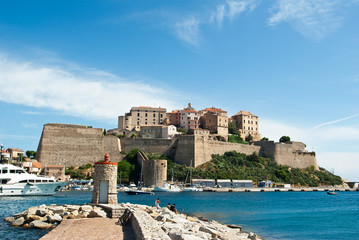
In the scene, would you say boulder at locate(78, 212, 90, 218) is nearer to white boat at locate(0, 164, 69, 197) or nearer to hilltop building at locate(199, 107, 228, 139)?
white boat at locate(0, 164, 69, 197)

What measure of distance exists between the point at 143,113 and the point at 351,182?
46275 millimetres

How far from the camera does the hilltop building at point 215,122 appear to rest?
6278cm

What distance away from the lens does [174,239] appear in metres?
8.94

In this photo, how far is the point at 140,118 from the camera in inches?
2554

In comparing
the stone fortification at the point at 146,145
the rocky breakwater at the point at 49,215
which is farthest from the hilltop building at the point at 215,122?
the rocky breakwater at the point at 49,215

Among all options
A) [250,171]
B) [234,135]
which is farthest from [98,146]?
[234,135]

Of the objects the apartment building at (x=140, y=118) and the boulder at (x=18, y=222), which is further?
the apartment building at (x=140, y=118)

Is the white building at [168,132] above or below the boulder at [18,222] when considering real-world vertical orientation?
above

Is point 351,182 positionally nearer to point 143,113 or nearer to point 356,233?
point 143,113

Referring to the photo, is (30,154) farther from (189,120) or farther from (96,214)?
(96,214)

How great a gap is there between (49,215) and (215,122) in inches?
2004

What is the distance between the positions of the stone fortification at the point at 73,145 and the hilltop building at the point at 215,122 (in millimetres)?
19428

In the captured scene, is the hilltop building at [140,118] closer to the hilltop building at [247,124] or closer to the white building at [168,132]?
the white building at [168,132]

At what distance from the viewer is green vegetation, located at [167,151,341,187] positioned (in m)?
49.3
